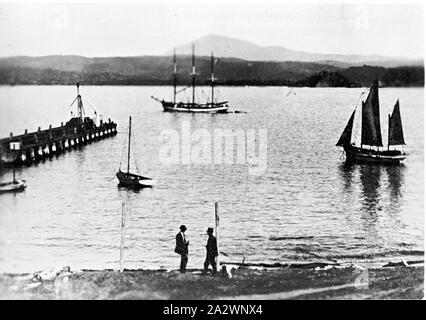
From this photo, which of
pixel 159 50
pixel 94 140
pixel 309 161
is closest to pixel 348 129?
pixel 309 161

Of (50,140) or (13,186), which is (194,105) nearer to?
(50,140)

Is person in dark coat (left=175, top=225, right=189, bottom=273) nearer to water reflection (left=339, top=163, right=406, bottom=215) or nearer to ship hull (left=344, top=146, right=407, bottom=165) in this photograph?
water reflection (left=339, top=163, right=406, bottom=215)

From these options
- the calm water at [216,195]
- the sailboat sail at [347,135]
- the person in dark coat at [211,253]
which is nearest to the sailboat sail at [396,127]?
the calm water at [216,195]

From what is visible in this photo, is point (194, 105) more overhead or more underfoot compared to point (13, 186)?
more overhead

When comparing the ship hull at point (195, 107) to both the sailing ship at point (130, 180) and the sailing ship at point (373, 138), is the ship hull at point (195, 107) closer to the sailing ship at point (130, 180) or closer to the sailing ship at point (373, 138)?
the sailing ship at point (130, 180)

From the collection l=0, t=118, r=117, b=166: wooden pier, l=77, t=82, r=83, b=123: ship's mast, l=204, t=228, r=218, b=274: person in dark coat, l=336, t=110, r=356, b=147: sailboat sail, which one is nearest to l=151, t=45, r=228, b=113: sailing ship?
l=0, t=118, r=117, b=166: wooden pier

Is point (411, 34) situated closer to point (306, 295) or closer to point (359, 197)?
point (359, 197)

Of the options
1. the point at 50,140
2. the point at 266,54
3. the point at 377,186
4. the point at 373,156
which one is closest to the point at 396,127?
the point at 373,156
